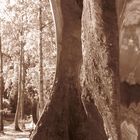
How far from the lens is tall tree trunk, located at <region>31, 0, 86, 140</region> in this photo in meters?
6.11

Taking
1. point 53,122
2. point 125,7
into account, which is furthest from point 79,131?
point 125,7

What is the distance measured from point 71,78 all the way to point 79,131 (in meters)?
0.71

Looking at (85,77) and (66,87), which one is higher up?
(85,77)

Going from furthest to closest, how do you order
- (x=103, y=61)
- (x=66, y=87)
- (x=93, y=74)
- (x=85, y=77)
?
1. (x=66, y=87)
2. (x=85, y=77)
3. (x=93, y=74)
4. (x=103, y=61)

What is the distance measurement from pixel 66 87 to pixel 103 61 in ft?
2.55

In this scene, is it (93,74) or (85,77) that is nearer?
(93,74)

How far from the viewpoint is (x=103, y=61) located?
5688 mm

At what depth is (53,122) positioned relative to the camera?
612 cm

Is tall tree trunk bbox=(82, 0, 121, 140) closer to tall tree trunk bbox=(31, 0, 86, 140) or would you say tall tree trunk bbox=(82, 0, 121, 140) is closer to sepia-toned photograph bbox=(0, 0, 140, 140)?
sepia-toned photograph bbox=(0, 0, 140, 140)

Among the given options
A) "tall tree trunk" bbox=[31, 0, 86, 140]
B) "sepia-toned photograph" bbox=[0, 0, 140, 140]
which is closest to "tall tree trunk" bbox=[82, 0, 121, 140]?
"sepia-toned photograph" bbox=[0, 0, 140, 140]

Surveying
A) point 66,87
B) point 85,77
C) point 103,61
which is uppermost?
point 103,61

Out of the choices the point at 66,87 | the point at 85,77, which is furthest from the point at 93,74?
the point at 66,87

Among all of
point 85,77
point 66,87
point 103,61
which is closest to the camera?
point 103,61

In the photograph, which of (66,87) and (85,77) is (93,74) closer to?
(85,77)
